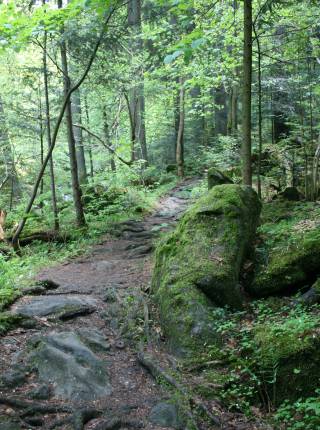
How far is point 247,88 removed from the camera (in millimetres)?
8070

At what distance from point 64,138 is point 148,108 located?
6.14 meters

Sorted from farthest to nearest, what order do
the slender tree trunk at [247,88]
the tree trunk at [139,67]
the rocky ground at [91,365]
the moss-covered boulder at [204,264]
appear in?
1. the tree trunk at [139,67]
2. the slender tree trunk at [247,88]
3. the moss-covered boulder at [204,264]
4. the rocky ground at [91,365]

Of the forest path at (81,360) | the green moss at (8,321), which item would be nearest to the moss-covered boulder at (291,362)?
the forest path at (81,360)

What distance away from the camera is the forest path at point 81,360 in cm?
417

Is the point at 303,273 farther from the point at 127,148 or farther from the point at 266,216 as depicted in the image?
the point at 127,148

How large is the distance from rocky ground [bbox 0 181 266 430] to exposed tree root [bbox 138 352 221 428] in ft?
0.04

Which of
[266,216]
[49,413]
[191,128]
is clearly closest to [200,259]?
[49,413]

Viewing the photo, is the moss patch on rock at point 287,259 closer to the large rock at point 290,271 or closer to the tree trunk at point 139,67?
the large rock at point 290,271

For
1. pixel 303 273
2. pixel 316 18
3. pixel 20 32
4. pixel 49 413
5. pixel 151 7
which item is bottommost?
pixel 49 413

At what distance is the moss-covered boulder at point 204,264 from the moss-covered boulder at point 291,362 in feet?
2.86

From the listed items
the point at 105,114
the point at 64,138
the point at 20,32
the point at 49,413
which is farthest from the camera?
the point at 64,138

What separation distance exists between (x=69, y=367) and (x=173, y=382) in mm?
1289

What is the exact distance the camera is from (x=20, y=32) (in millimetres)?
6117

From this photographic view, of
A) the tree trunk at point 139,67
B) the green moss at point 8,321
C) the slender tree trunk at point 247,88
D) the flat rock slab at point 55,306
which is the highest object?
the tree trunk at point 139,67
